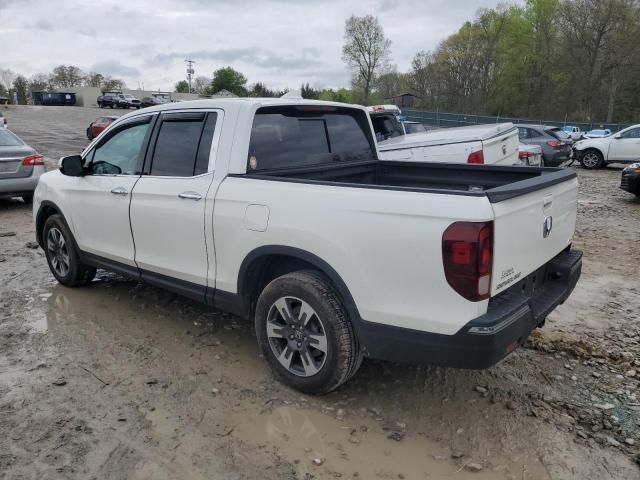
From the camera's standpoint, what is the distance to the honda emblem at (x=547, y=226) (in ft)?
10.5

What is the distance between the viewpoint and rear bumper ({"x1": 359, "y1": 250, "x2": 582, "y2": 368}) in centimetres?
267

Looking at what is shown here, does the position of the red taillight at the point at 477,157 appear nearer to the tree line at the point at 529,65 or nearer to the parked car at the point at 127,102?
the tree line at the point at 529,65

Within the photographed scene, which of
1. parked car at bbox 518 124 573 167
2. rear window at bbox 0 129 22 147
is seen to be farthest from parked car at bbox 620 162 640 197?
rear window at bbox 0 129 22 147

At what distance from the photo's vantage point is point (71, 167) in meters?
4.81

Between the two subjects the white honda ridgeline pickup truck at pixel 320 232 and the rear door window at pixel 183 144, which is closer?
the white honda ridgeline pickup truck at pixel 320 232

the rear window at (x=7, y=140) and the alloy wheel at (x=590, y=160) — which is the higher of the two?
the rear window at (x=7, y=140)

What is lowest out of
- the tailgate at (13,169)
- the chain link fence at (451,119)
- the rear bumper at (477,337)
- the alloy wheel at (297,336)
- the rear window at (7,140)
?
the alloy wheel at (297,336)

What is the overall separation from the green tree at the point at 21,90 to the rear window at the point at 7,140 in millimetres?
88351

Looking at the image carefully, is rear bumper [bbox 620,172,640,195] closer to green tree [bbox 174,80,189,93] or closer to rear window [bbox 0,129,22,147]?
rear window [bbox 0,129,22,147]

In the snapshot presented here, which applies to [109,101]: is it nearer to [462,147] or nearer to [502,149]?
[502,149]

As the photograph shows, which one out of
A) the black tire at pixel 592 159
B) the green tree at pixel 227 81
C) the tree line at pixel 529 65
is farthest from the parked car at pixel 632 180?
the green tree at pixel 227 81

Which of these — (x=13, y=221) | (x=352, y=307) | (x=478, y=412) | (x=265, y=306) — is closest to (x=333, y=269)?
(x=352, y=307)

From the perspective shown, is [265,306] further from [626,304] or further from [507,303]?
[626,304]

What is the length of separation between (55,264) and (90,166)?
1404mm
